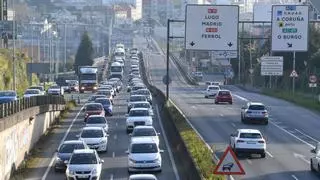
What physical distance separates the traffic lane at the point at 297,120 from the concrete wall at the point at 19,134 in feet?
47.7

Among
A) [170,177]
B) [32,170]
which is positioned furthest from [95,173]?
[32,170]

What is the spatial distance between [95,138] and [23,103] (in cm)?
453

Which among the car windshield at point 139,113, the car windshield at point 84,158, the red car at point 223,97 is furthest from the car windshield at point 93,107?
the car windshield at point 84,158

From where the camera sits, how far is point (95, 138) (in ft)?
122

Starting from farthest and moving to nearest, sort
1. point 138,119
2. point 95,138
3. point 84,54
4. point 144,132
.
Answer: point 84,54 < point 138,119 < point 144,132 < point 95,138

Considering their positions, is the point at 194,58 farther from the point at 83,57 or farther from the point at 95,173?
the point at 95,173

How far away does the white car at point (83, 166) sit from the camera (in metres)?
28.4

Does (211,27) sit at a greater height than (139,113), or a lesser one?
greater

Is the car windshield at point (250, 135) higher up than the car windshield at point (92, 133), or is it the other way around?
the car windshield at point (250, 135)

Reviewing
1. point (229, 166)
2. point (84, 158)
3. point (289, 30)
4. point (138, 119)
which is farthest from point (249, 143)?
point (289, 30)

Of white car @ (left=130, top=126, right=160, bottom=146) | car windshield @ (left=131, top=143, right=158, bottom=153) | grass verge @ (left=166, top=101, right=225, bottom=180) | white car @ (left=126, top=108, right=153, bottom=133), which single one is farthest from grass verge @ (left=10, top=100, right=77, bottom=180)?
grass verge @ (left=166, top=101, right=225, bottom=180)

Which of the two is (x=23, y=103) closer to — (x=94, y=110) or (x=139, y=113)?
(x=139, y=113)

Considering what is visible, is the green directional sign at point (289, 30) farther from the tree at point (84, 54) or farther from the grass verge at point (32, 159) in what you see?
the tree at point (84, 54)

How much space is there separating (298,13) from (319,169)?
23233 millimetres
